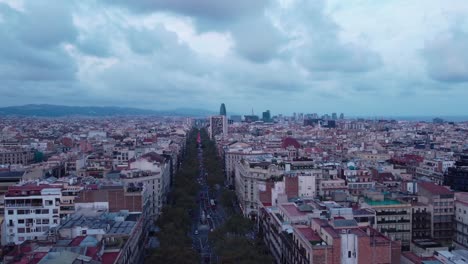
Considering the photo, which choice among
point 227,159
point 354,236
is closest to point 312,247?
point 354,236

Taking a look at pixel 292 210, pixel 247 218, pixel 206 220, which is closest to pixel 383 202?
pixel 292 210

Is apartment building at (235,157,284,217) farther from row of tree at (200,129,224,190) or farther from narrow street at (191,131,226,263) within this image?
row of tree at (200,129,224,190)

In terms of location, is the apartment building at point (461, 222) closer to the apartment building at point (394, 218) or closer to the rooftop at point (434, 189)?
the rooftop at point (434, 189)

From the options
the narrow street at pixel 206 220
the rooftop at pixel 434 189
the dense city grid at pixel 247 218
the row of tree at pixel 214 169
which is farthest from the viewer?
the row of tree at pixel 214 169

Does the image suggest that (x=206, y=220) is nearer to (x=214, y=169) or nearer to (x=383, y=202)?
(x=383, y=202)

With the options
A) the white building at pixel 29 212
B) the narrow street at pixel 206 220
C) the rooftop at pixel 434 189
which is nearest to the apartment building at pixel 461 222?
the rooftop at pixel 434 189

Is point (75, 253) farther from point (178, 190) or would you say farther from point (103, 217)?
point (178, 190)

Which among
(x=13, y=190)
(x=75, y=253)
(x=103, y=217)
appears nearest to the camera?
(x=75, y=253)
